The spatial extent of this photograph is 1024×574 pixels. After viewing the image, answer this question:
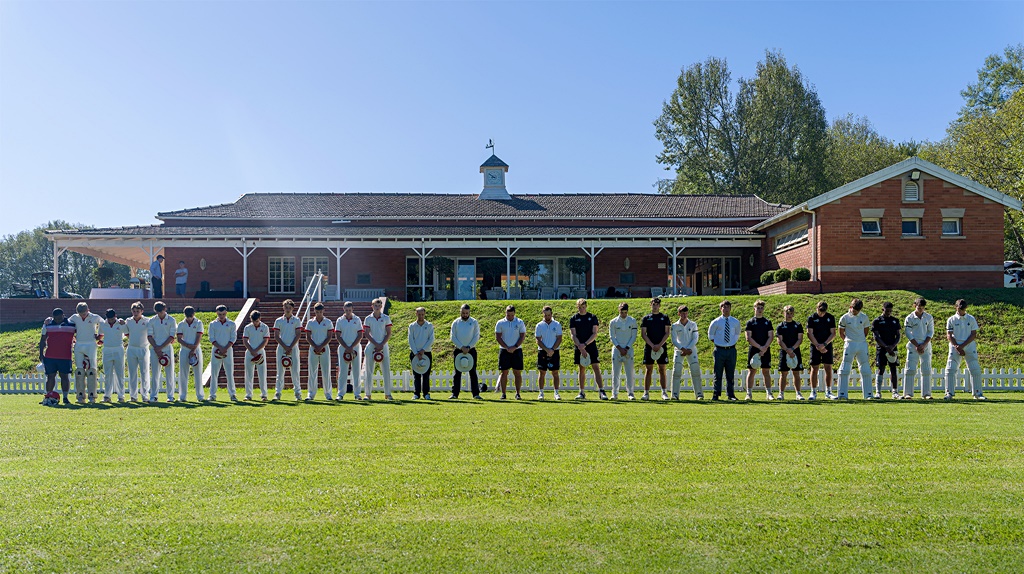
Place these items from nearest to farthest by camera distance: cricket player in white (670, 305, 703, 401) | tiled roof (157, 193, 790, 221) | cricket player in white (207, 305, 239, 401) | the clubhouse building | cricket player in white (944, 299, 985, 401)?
cricket player in white (670, 305, 703, 401)
cricket player in white (207, 305, 239, 401)
cricket player in white (944, 299, 985, 401)
the clubhouse building
tiled roof (157, 193, 790, 221)

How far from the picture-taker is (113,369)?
14625 mm

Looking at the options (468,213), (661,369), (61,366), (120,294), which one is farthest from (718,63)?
(61,366)

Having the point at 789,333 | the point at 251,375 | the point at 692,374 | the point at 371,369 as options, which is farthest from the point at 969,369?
the point at 251,375

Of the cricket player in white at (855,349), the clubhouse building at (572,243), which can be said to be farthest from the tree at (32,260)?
the cricket player in white at (855,349)

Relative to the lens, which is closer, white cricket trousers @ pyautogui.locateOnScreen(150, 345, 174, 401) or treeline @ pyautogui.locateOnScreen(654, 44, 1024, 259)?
white cricket trousers @ pyautogui.locateOnScreen(150, 345, 174, 401)

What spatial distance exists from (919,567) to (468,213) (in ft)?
108

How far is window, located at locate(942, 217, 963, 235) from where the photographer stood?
26656 mm

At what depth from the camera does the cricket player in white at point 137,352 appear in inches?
573

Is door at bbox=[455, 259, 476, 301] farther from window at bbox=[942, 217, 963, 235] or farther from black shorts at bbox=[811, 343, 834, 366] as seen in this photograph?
black shorts at bbox=[811, 343, 834, 366]

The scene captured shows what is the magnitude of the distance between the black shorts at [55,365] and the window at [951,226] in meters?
24.5

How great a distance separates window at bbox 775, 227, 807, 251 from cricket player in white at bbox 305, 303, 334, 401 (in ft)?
60.3

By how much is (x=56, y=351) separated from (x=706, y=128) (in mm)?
45046

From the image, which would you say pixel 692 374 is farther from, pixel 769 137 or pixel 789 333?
pixel 769 137

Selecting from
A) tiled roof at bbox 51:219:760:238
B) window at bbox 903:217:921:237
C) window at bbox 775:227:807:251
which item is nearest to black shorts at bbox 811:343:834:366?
window at bbox 775:227:807:251
